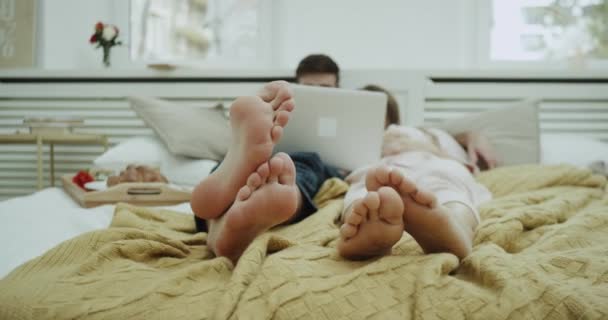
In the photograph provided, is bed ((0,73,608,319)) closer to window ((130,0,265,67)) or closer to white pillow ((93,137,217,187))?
white pillow ((93,137,217,187))

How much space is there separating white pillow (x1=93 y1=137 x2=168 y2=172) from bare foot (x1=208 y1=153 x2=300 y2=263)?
1.01 meters

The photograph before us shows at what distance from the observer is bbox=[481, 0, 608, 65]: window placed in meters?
2.63

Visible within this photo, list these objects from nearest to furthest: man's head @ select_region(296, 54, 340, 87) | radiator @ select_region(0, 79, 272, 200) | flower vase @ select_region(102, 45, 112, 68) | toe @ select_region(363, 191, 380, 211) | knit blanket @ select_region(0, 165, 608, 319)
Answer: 1. knit blanket @ select_region(0, 165, 608, 319)
2. toe @ select_region(363, 191, 380, 211)
3. man's head @ select_region(296, 54, 340, 87)
4. radiator @ select_region(0, 79, 272, 200)
5. flower vase @ select_region(102, 45, 112, 68)

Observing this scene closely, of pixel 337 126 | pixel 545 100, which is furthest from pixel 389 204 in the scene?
pixel 545 100

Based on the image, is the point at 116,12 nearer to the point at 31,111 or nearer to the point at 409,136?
the point at 31,111

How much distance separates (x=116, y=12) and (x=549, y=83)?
94.0 inches

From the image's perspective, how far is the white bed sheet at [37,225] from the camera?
775 mm

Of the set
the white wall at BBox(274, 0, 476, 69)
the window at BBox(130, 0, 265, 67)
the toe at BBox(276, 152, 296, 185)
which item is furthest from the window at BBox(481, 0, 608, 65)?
the toe at BBox(276, 152, 296, 185)

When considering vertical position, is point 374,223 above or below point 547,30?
below

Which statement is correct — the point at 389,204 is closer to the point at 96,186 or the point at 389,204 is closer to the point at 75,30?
the point at 96,186

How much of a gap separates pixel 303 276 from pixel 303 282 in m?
0.02

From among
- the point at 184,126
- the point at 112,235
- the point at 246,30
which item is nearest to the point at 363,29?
the point at 246,30

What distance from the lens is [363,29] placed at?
2.64 m

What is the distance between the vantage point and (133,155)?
175 centimetres
